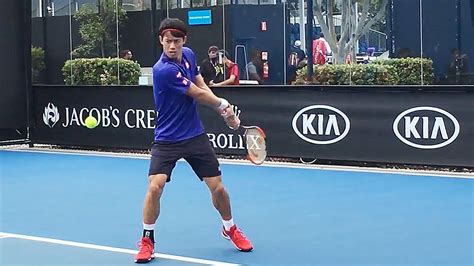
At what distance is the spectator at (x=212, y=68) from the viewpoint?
1466 centimetres

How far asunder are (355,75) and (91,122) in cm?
439

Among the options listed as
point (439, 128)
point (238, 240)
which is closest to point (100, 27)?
point (439, 128)

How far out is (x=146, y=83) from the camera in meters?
15.8

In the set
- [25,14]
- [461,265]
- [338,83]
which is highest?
[25,14]

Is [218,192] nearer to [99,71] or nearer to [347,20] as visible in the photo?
[347,20]

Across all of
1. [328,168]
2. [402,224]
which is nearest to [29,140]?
[328,168]

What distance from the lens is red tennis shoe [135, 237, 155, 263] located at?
6352 mm

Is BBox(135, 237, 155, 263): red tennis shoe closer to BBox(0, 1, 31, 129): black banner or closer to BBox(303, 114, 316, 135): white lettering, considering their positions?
BBox(303, 114, 316, 135): white lettering

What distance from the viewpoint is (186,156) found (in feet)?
21.6

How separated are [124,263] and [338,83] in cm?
751

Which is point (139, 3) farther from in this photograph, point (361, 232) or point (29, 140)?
point (361, 232)

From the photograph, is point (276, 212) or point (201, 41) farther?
point (201, 41)

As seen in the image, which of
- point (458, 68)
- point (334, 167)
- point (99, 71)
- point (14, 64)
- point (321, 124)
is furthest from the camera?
point (99, 71)

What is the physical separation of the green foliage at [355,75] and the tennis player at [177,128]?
6672 mm
